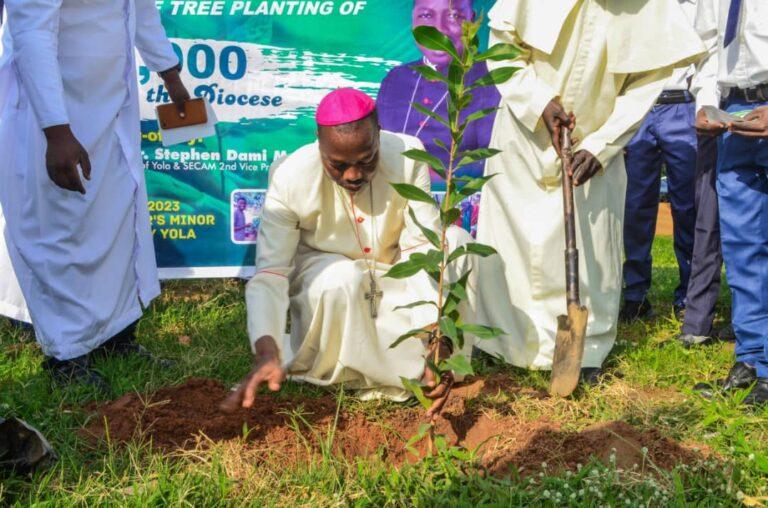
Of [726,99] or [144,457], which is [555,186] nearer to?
[726,99]

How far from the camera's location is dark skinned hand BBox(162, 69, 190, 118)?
188 inches

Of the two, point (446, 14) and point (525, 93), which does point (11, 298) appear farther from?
point (446, 14)

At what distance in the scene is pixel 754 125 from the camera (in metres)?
3.90

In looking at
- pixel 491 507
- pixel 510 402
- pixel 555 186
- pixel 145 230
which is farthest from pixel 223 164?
pixel 491 507

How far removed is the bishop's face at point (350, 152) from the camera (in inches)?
142

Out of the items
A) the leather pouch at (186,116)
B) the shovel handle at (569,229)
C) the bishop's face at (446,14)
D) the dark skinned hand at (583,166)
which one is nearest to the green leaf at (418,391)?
the shovel handle at (569,229)

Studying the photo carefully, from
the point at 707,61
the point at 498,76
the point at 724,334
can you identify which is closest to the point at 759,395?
the point at 724,334

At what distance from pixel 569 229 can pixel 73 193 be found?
2301mm

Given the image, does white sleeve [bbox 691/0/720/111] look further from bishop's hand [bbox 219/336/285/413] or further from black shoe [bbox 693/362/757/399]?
bishop's hand [bbox 219/336/285/413]

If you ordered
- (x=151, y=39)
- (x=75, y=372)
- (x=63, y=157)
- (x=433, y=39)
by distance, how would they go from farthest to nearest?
1. (x=151, y=39)
2. (x=75, y=372)
3. (x=63, y=157)
4. (x=433, y=39)

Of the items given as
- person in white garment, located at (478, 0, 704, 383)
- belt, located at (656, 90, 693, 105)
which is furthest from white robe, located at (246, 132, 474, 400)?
belt, located at (656, 90, 693, 105)

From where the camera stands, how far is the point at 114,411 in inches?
142

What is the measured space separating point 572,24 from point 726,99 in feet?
2.73

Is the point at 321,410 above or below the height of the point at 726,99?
below
